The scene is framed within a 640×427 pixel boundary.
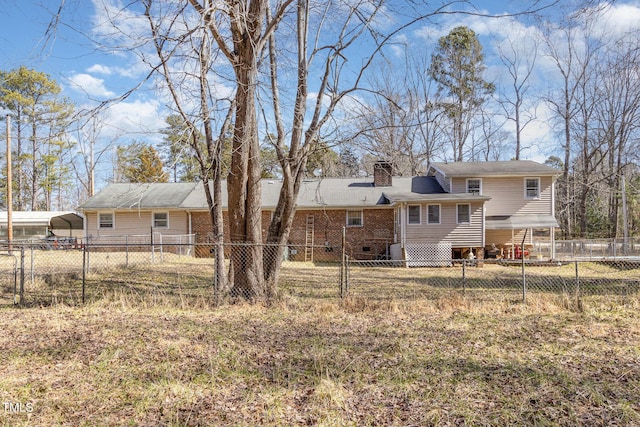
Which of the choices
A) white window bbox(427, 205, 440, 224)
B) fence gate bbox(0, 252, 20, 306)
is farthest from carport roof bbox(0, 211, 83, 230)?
white window bbox(427, 205, 440, 224)

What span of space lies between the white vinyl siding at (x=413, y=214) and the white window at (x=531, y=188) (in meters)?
6.34

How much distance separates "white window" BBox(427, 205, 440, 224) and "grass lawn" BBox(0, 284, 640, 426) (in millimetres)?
12070

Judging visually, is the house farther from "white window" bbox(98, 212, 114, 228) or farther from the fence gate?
the fence gate

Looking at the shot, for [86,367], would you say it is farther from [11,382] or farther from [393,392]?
[393,392]

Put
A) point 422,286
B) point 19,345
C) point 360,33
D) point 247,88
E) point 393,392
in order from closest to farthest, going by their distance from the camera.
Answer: point 393,392, point 19,345, point 247,88, point 360,33, point 422,286

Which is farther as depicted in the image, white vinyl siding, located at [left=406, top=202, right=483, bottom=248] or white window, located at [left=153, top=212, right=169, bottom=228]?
white window, located at [left=153, top=212, right=169, bottom=228]

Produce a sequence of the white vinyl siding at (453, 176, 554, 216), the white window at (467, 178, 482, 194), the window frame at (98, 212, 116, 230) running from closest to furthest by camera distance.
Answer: the white vinyl siding at (453, 176, 554, 216) < the white window at (467, 178, 482, 194) < the window frame at (98, 212, 116, 230)

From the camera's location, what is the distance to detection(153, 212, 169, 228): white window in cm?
2264

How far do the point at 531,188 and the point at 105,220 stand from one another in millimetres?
22705

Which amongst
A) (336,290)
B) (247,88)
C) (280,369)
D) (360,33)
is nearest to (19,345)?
(280,369)

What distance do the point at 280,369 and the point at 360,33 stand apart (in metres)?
7.14

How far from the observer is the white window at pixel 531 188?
2162 centimetres

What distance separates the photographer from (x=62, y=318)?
6.94 meters
